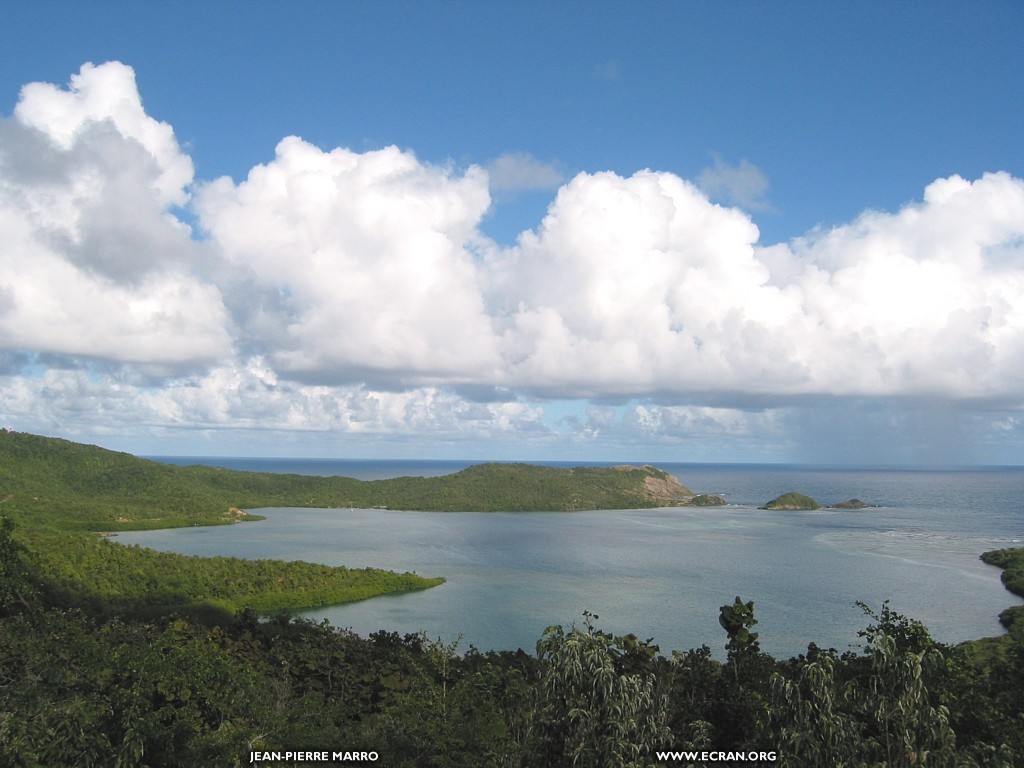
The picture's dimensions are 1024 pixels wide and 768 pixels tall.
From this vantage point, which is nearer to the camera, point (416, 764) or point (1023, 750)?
point (1023, 750)

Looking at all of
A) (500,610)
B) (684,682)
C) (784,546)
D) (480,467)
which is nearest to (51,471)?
(480,467)

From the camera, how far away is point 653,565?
230ft

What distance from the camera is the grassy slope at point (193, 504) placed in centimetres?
5053

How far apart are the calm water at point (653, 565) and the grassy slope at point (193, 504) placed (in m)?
5.75

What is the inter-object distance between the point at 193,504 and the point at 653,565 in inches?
3070

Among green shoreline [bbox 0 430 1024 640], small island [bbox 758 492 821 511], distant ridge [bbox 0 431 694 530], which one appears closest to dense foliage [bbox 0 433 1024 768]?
green shoreline [bbox 0 430 1024 640]

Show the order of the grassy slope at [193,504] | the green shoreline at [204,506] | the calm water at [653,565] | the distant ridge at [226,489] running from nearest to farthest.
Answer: the calm water at [653,565] < the green shoreline at [204,506] < the grassy slope at [193,504] < the distant ridge at [226,489]

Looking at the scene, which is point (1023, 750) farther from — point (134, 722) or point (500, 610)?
point (500, 610)

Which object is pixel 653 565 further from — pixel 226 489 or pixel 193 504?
pixel 226 489

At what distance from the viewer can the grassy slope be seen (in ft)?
166

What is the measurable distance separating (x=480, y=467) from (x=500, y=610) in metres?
108

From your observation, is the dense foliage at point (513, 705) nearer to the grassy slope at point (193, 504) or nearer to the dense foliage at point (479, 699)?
the dense foliage at point (479, 699)

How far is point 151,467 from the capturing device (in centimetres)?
12950

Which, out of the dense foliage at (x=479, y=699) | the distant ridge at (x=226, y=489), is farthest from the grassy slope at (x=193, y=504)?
the dense foliage at (x=479, y=699)
